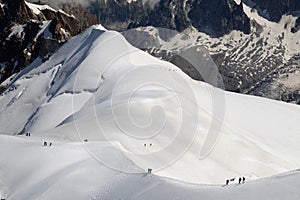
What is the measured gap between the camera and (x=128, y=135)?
61.0 meters

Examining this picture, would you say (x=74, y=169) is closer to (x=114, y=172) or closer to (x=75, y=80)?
(x=114, y=172)

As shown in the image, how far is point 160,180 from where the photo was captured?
36469 mm

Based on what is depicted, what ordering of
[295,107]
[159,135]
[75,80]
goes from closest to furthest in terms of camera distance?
[159,135] → [75,80] → [295,107]

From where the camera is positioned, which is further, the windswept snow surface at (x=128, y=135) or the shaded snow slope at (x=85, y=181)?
the windswept snow surface at (x=128, y=135)

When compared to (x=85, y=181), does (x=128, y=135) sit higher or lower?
lower

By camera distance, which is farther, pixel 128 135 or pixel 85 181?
pixel 128 135

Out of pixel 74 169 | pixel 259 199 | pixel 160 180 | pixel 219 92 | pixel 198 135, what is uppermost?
pixel 259 199

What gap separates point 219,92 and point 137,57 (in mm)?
24768

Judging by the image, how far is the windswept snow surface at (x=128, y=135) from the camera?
126 ft

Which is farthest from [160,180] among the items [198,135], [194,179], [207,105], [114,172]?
[207,105]

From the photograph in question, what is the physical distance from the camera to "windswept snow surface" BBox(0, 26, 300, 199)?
126 feet

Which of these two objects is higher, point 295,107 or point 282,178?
point 282,178

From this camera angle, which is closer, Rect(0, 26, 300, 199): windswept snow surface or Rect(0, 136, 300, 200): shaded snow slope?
Rect(0, 136, 300, 200): shaded snow slope

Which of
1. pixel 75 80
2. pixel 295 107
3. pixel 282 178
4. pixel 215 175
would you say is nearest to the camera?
A: pixel 282 178
